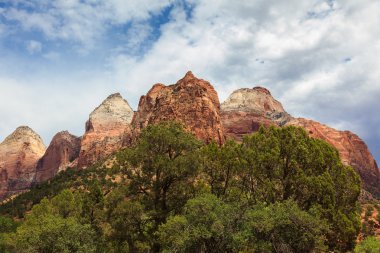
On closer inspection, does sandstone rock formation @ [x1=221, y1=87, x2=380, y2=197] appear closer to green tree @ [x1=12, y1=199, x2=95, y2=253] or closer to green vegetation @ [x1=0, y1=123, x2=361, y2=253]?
green vegetation @ [x1=0, y1=123, x2=361, y2=253]

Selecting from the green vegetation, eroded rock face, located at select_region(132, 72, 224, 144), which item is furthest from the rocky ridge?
the green vegetation

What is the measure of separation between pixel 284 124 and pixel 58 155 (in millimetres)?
101302

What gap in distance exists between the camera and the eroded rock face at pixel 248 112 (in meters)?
158

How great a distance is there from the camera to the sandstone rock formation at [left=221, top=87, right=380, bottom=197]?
530 ft

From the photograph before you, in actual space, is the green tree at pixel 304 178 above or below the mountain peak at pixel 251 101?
below

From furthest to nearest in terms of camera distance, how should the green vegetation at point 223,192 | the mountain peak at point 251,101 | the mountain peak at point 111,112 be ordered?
the mountain peak at point 251,101 < the mountain peak at point 111,112 < the green vegetation at point 223,192

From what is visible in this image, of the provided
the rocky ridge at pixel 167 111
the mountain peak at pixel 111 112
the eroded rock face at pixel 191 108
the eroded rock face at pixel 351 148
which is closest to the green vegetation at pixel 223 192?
the eroded rock face at pixel 191 108

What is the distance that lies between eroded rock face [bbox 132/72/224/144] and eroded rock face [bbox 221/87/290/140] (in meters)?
43.2

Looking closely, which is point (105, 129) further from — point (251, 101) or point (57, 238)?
point (57, 238)

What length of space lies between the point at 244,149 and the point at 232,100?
15461cm

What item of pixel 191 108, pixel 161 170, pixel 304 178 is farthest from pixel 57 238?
pixel 191 108

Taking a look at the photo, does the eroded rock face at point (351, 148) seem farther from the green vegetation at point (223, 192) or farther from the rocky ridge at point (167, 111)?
the green vegetation at point (223, 192)

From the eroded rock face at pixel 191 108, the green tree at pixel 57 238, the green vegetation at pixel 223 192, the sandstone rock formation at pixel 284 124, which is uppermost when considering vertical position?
the sandstone rock formation at pixel 284 124

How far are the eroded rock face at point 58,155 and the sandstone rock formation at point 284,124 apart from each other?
7040cm
